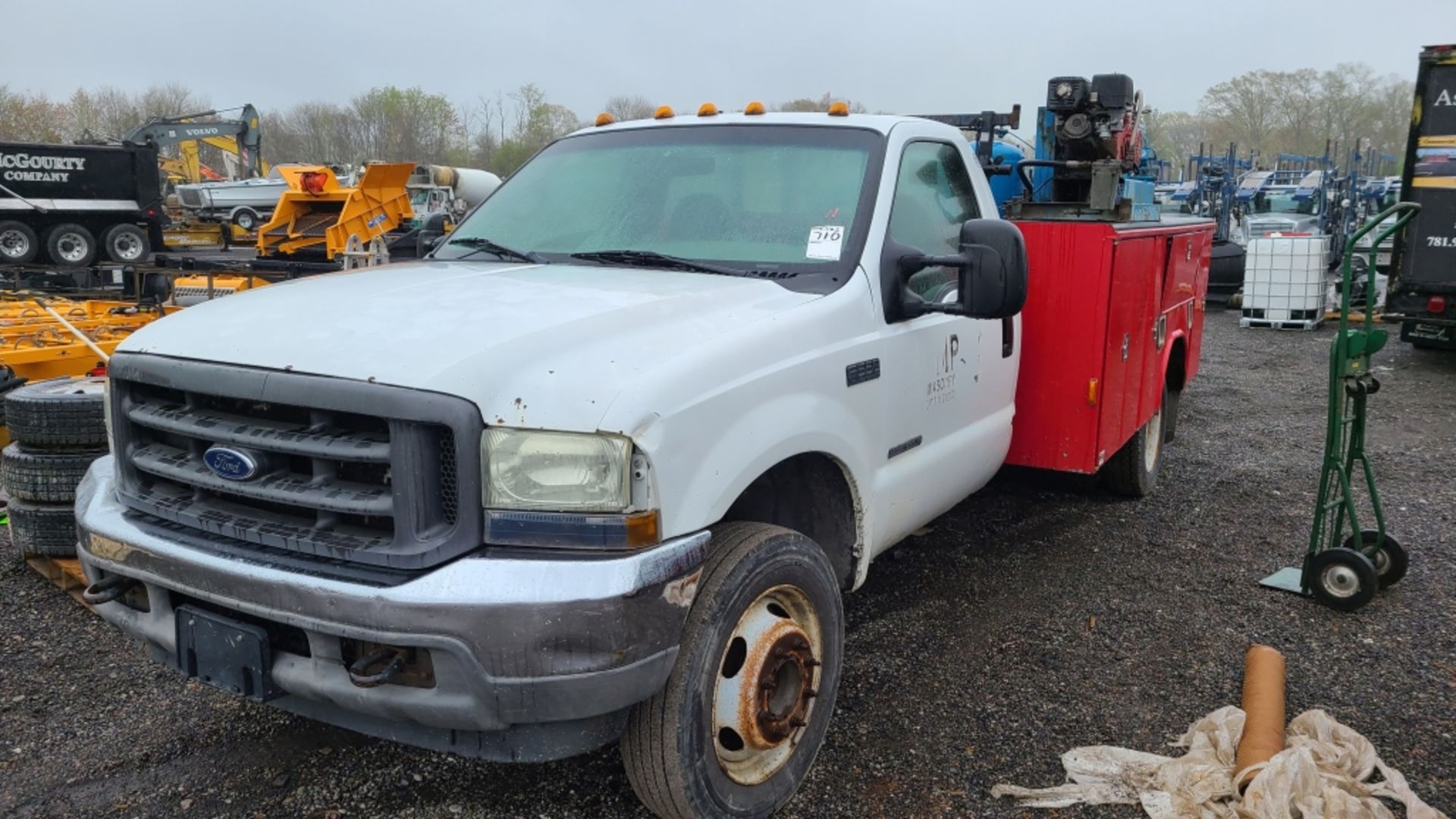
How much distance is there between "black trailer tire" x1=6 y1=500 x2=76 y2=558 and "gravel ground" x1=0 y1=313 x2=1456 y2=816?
23 centimetres

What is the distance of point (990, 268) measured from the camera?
3254 millimetres

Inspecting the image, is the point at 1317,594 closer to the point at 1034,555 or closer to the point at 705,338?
the point at 1034,555

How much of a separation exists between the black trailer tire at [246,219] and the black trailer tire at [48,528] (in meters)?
24.6

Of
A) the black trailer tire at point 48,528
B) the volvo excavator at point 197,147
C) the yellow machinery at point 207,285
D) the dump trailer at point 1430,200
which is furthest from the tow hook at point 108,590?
the volvo excavator at point 197,147

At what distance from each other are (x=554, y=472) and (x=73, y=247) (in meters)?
20.9

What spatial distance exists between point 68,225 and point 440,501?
20.7m

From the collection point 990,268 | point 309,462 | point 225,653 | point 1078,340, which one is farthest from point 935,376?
point 225,653

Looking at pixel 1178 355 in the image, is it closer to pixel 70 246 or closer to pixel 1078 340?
pixel 1078 340

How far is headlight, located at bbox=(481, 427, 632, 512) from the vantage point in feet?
7.62

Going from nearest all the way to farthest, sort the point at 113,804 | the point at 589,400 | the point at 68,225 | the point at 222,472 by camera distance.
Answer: the point at 589,400
the point at 222,472
the point at 113,804
the point at 68,225

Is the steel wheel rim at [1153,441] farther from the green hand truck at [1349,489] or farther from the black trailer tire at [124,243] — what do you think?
the black trailer tire at [124,243]

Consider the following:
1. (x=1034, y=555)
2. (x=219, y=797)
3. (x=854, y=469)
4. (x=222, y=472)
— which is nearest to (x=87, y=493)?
(x=222, y=472)

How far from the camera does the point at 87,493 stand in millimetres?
3039

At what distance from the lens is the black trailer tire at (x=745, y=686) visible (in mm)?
2566
